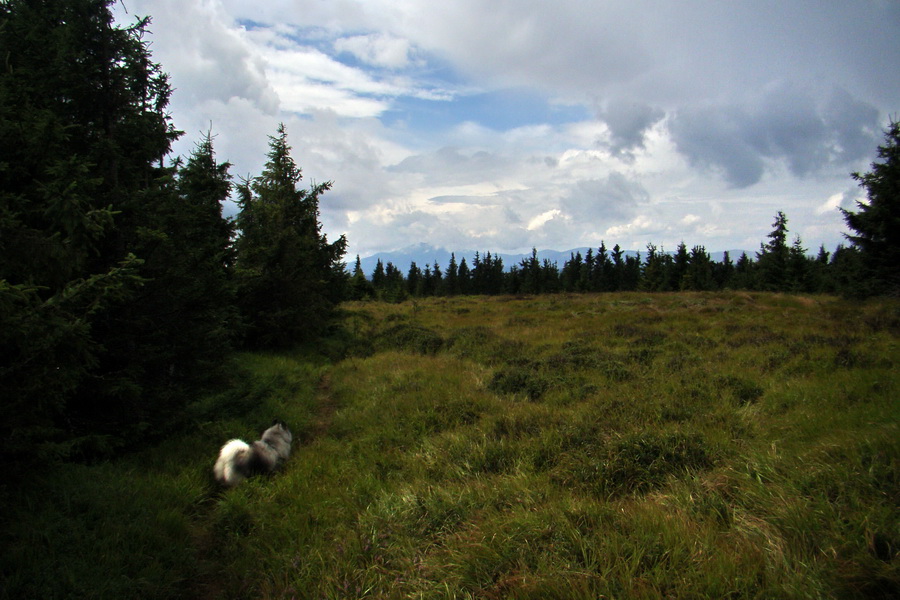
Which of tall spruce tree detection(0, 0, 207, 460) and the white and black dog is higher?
tall spruce tree detection(0, 0, 207, 460)

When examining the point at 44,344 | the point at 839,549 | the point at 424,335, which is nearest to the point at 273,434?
the point at 44,344

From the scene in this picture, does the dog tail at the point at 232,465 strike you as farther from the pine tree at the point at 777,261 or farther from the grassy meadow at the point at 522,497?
the pine tree at the point at 777,261

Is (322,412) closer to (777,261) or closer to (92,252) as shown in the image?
(92,252)

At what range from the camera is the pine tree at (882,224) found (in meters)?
15.0

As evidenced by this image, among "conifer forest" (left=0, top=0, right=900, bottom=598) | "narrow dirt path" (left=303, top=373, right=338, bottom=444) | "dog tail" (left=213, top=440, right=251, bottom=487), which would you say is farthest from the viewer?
"narrow dirt path" (left=303, top=373, right=338, bottom=444)

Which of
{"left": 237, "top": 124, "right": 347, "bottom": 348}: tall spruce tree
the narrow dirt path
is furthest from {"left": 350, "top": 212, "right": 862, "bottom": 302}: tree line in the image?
the narrow dirt path

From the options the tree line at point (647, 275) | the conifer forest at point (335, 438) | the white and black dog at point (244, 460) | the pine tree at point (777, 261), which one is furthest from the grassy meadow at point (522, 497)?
the pine tree at point (777, 261)

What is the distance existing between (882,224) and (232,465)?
22711 millimetres

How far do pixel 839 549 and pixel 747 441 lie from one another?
7.59 ft

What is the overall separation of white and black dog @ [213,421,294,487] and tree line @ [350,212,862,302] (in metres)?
25.2

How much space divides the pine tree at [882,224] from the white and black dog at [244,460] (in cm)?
2212

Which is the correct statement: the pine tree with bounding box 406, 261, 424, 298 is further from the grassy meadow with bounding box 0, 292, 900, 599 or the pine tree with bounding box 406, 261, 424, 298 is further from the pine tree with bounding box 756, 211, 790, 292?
the grassy meadow with bounding box 0, 292, 900, 599

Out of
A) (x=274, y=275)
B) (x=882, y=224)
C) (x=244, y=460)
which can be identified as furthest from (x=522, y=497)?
(x=882, y=224)

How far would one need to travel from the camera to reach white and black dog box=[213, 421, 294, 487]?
5.26 metres
